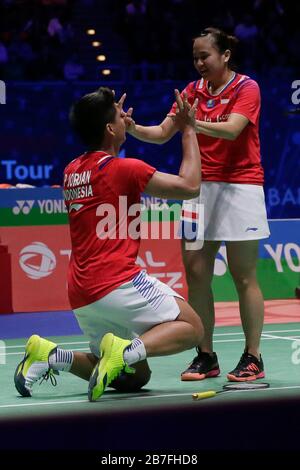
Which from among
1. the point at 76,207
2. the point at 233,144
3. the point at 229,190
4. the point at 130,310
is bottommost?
the point at 130,310

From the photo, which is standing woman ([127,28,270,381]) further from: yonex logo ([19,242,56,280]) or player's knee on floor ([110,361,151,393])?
yonex logo ([19,242,56,280])

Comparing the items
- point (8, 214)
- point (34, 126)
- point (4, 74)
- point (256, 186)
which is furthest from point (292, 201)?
point (256, 186)

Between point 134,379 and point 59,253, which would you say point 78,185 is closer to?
point 134,379

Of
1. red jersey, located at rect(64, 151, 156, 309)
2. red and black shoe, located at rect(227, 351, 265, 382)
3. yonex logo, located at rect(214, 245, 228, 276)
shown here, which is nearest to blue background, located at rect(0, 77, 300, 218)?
yonex logo, located at rect(214, 245, 228, 276)

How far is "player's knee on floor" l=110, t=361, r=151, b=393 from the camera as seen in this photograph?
186 inches

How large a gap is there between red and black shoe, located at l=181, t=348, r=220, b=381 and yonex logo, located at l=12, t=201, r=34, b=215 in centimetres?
306

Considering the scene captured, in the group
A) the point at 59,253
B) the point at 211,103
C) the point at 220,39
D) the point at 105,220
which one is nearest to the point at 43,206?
the point at 59,253

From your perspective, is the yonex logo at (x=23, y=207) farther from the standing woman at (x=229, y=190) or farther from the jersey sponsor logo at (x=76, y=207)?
the jersey sponsor logo at (x=76, y=207)

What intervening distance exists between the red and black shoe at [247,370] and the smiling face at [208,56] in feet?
4.50

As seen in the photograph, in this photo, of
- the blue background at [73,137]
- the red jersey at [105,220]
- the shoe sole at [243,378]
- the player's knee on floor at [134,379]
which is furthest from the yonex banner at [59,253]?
the red jersey at [105,220]

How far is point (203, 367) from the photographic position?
5.21 meters

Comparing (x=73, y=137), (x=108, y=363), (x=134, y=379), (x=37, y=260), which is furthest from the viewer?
(x=73, y=137)

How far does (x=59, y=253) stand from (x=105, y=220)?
3457 mm

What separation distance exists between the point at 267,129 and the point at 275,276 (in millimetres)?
2110
